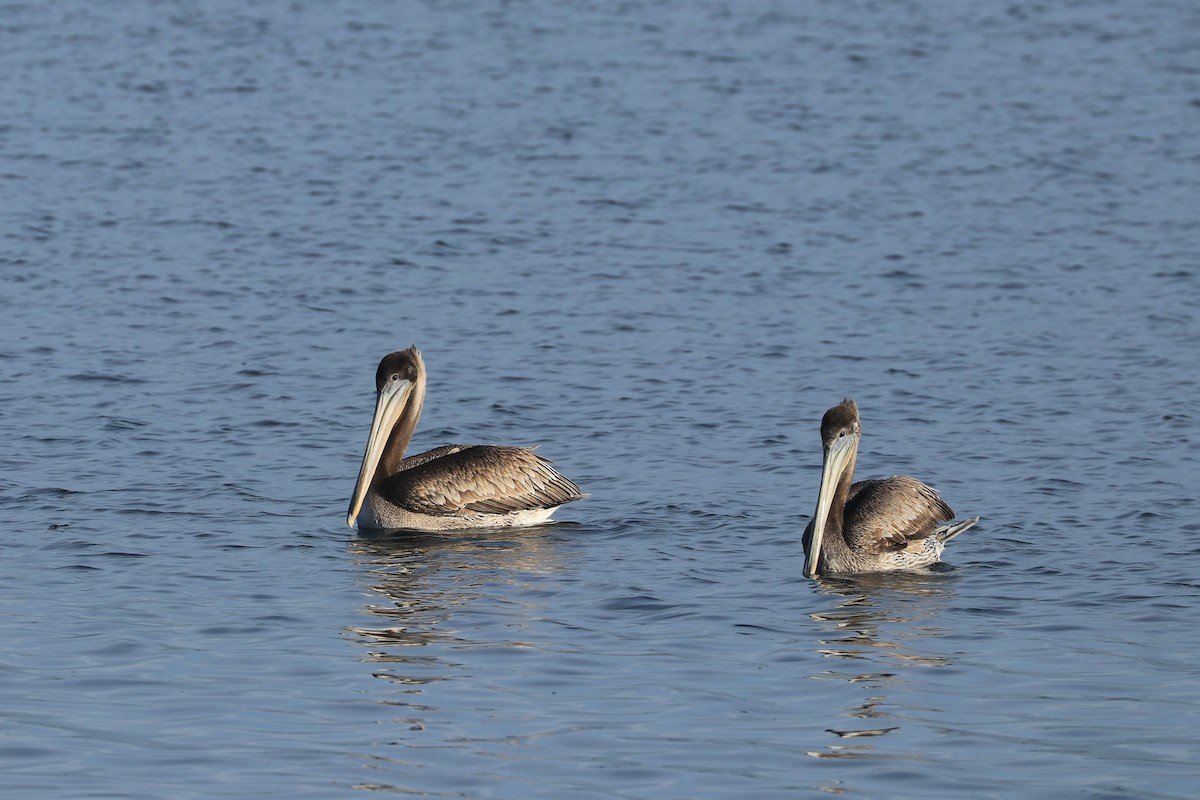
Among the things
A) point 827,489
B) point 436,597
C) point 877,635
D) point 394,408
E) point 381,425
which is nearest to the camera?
point 877,635

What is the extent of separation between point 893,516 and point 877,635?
1710 millimetres

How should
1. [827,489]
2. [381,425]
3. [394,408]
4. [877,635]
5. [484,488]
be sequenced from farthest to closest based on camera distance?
[394,408] → [381,425] → [484,488] → [827,489] → [877,635]

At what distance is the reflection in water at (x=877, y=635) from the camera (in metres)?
8.73

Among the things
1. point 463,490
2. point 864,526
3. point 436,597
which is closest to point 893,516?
point 864,526

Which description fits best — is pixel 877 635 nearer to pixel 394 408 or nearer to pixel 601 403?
pixel 394 408

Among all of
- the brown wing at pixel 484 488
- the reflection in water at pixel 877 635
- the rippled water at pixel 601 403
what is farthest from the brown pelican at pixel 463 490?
the reflection in water at pixel 877 635

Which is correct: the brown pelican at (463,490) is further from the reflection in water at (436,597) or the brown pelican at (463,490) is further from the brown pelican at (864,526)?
the brown pelican at (864,526)

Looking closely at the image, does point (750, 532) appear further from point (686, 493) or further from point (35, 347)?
point (35, 347)

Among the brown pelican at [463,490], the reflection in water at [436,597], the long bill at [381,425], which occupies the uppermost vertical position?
the long bill at [381,425]

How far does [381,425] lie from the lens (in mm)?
13500

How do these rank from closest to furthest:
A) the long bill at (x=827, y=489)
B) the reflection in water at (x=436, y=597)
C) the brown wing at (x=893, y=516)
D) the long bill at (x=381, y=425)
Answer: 1. the reflection in water at (x=436, y=597)
2. the long bill at (x=827, y=489)
3. the brown wing at (x=893, y=516)
4. the long bill at (x=381, y=425)

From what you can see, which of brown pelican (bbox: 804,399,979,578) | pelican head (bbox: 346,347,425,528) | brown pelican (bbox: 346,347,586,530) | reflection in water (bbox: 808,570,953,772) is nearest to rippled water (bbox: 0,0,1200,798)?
reflection in water (bbox: 808,570,953,772)

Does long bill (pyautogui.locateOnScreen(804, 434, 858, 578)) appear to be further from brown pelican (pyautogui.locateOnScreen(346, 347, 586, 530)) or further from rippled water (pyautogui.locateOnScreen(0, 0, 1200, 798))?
brown pelican (pyautogui.locateOnScreen(346, 347, 586, 530))

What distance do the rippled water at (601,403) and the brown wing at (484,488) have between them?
0.30 m
